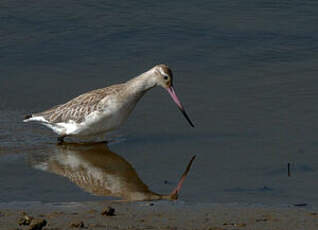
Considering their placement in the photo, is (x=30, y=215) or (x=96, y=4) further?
(x=96, y=4)

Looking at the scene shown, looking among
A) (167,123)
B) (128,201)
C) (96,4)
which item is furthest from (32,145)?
(96,4)

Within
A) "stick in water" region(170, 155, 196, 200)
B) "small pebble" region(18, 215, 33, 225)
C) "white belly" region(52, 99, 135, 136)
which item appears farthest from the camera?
"white belly" region(52, 99, 135, 136)

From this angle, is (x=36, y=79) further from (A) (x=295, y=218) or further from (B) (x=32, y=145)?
(A) (x=295, y=218)

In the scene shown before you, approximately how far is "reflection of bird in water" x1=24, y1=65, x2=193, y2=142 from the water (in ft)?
0.93

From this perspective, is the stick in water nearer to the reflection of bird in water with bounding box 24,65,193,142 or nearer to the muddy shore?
the muddy shore

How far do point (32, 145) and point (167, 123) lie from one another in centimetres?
192

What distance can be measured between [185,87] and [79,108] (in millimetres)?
2272

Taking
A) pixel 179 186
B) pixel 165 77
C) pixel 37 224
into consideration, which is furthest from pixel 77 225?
pixel 165 77

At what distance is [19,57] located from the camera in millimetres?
13531

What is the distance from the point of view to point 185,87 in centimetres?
1204

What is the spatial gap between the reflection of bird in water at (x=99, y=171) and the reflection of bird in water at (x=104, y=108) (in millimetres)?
258

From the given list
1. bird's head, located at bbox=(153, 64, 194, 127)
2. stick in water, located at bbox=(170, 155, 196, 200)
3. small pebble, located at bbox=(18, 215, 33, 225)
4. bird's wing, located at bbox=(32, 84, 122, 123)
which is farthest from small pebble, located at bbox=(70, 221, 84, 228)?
bird's head, located at bbox=(153, 64, 194, 127)

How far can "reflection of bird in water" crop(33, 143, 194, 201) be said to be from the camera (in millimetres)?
7883

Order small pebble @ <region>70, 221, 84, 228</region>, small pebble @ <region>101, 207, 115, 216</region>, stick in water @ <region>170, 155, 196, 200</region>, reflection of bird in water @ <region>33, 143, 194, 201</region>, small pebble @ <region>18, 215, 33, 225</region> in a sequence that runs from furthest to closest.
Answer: reflection of bird in water @ <region>33, 143, 194, 201</region> < stick in water @ <region>170, 155, 196, 200</region> < small pebble @ <region>101, 207, 115, 216</region> < small pebble @ <region>18, 215, 33, 225</region> < small pebble @ <region>70, 221, 84, 228</region>
